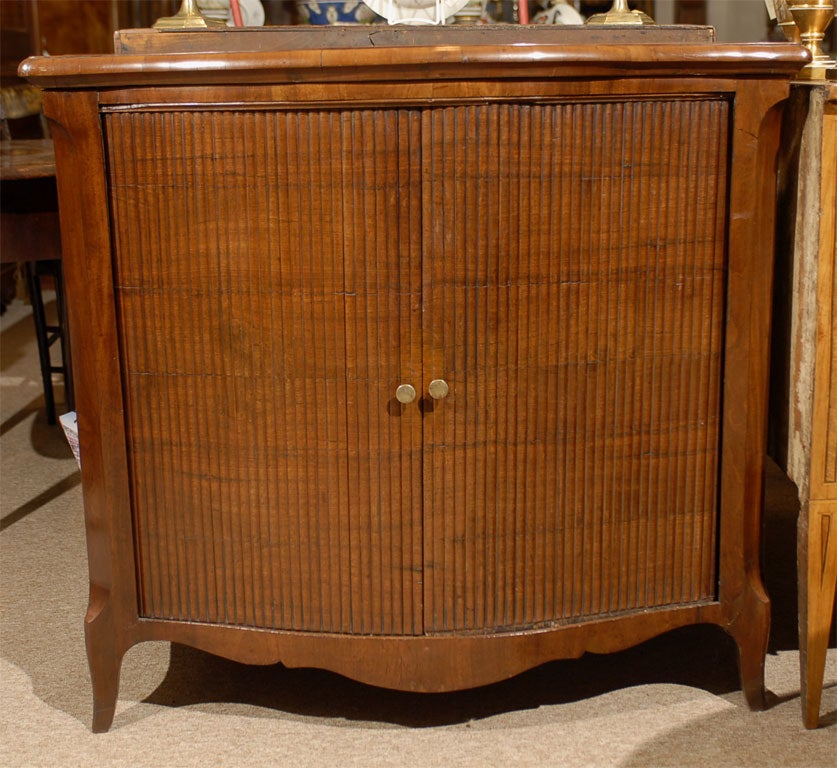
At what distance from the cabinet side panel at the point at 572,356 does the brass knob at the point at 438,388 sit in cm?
1

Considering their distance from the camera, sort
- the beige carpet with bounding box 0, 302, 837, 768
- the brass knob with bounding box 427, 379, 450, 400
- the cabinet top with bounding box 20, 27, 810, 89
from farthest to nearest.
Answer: the beige carpet with bounding box 0, 302, 837, 768
the brass knob with bounding box 427, 379, 450, 400
the cabinet top with bounding box 20, 27, 810, 89

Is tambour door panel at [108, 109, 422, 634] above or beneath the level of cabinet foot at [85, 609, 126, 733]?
above

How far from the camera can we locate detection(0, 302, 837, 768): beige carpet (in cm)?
149

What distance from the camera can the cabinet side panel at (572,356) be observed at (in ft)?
4.40

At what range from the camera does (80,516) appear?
2.32 m

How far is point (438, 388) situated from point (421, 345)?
0.19 feet

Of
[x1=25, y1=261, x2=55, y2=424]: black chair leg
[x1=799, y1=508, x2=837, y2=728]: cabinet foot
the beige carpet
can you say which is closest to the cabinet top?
[x1=799, y1=508, x2=837, y2=728]: cabinet foot

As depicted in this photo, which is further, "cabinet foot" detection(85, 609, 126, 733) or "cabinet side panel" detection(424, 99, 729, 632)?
"cabinet foot" detection(85, 609, 126, 733)

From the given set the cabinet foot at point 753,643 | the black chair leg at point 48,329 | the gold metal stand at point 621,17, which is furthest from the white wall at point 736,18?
the cabinet foot at point 753,643

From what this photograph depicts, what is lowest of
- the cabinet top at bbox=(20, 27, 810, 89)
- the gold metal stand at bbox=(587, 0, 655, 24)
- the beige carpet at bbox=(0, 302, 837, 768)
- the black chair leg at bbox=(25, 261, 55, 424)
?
the beige carpet at bbox=(0, 302, 837, 768)

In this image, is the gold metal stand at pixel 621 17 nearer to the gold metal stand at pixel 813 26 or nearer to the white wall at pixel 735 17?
the gold metal stand at pixel 813 26

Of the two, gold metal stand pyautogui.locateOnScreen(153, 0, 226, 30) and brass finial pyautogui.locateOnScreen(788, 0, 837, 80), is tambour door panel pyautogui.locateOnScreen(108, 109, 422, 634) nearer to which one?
gold metal stand pyautogui.locateOnScreen(153, 0, 226, 30)

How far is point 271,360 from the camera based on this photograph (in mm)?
1399

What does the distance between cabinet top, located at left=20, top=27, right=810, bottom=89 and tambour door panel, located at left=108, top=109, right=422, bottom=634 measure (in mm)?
49
